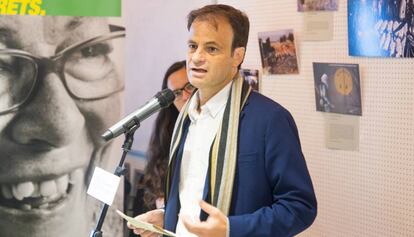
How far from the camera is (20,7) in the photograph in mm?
2309

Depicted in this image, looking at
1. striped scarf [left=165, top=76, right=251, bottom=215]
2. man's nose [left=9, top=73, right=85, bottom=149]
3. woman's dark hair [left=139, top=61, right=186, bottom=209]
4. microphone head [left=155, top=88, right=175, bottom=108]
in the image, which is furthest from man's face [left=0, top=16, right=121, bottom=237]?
striped scarf [left=165, top=76, right=251, bottom=215]

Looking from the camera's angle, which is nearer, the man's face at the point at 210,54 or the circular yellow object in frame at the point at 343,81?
the man's face at the point at 210,54

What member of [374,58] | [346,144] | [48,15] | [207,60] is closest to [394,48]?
[374,58]

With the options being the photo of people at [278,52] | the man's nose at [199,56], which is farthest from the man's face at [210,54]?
the photo of people at [278,52]

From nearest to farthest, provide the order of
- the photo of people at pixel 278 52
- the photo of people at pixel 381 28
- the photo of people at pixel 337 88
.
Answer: the photo of people at pixel 381 28, the photo of people at pixel 337 88, the photo of people at pixel 278 52

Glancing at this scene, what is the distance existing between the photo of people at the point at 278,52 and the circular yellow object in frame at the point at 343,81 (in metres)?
0.25

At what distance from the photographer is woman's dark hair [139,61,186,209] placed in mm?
2787

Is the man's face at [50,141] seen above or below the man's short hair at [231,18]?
below

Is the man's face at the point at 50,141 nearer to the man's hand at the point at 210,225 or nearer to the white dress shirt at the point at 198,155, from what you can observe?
the white dress shirt at the point at 198,155

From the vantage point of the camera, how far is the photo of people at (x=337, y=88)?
7.15ft

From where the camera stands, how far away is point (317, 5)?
2330 millimetres

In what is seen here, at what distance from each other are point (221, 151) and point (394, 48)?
32.1 inches

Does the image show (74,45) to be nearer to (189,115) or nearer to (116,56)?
(116,56)

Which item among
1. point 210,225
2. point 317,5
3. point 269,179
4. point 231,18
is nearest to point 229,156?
point 269,179
